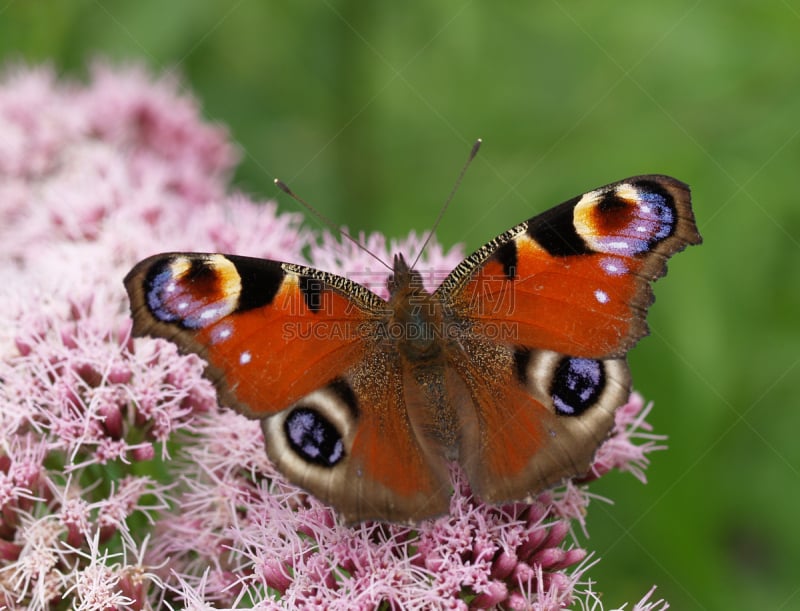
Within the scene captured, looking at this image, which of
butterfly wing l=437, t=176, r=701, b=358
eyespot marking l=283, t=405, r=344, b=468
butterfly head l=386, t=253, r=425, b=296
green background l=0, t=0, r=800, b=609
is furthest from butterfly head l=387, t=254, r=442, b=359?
green background l=0, t=0, r=800, b=609

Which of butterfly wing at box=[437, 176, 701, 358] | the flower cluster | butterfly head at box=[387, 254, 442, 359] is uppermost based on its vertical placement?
butterfly wing at box=[437, 176, 701, 358]

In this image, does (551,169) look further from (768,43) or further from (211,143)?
(211,143)

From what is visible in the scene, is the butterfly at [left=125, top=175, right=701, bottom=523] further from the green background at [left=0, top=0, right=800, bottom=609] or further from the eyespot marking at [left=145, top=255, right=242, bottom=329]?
the green background at [left=0, top=0, right=800, bottom=609]

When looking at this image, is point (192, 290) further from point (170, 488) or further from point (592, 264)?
point (592, 264)

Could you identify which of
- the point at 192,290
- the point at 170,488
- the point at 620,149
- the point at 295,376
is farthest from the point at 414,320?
the point at 620,149

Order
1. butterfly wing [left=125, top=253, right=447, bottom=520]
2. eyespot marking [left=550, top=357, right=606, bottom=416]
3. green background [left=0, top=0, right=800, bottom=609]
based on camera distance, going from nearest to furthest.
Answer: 1. butterfly wing [left=125, top=253, right=447, bottom=520]
2. eyespot marking [left=550, top=357, right=606, bottom=416]
3. green background [left=0, top=0, right=800, bottom=609]

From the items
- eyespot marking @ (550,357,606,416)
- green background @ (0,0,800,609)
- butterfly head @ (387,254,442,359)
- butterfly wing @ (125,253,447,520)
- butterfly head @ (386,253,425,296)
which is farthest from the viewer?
green background @ (0,0,800,609)

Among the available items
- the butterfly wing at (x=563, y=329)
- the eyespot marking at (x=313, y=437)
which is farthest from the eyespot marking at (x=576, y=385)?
the eyespot marking at (x=313, y=437)
